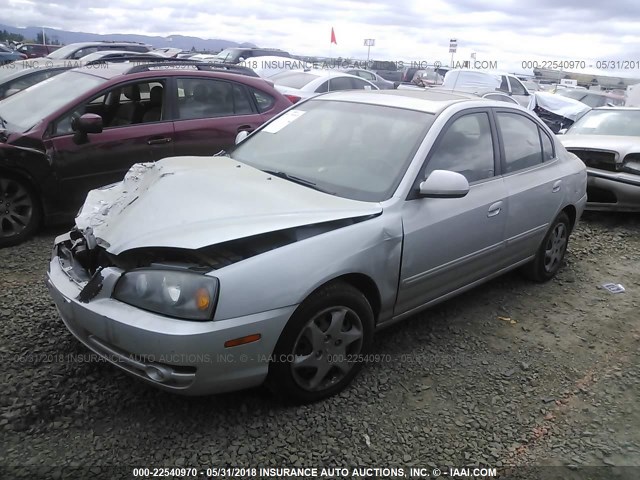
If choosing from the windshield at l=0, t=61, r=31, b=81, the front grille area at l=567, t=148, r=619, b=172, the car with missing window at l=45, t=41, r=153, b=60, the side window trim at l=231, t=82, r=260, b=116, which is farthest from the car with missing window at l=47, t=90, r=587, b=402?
the car with missing window at l=45, t=41, r=153, b=60

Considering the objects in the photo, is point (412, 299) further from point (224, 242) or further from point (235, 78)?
point (235, 78)

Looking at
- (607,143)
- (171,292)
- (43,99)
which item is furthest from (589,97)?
(171,292)

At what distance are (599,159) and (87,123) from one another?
5.84 meters

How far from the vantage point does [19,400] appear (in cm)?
271

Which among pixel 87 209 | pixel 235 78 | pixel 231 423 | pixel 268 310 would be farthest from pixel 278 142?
pixel 235 78

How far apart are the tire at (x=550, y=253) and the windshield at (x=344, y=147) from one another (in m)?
1.84

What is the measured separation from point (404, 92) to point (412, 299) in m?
1.62

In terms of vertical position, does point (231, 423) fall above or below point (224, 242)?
below

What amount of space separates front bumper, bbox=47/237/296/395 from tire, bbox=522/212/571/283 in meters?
2.84

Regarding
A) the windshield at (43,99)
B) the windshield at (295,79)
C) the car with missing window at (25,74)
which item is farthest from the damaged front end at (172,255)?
the windshield at (295,79)

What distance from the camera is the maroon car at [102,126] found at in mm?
4715

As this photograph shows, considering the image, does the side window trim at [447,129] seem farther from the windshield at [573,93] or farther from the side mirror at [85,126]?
the windshield at [573,93]

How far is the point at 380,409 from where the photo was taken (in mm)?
2891

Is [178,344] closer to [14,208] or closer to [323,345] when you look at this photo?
[323,345]
